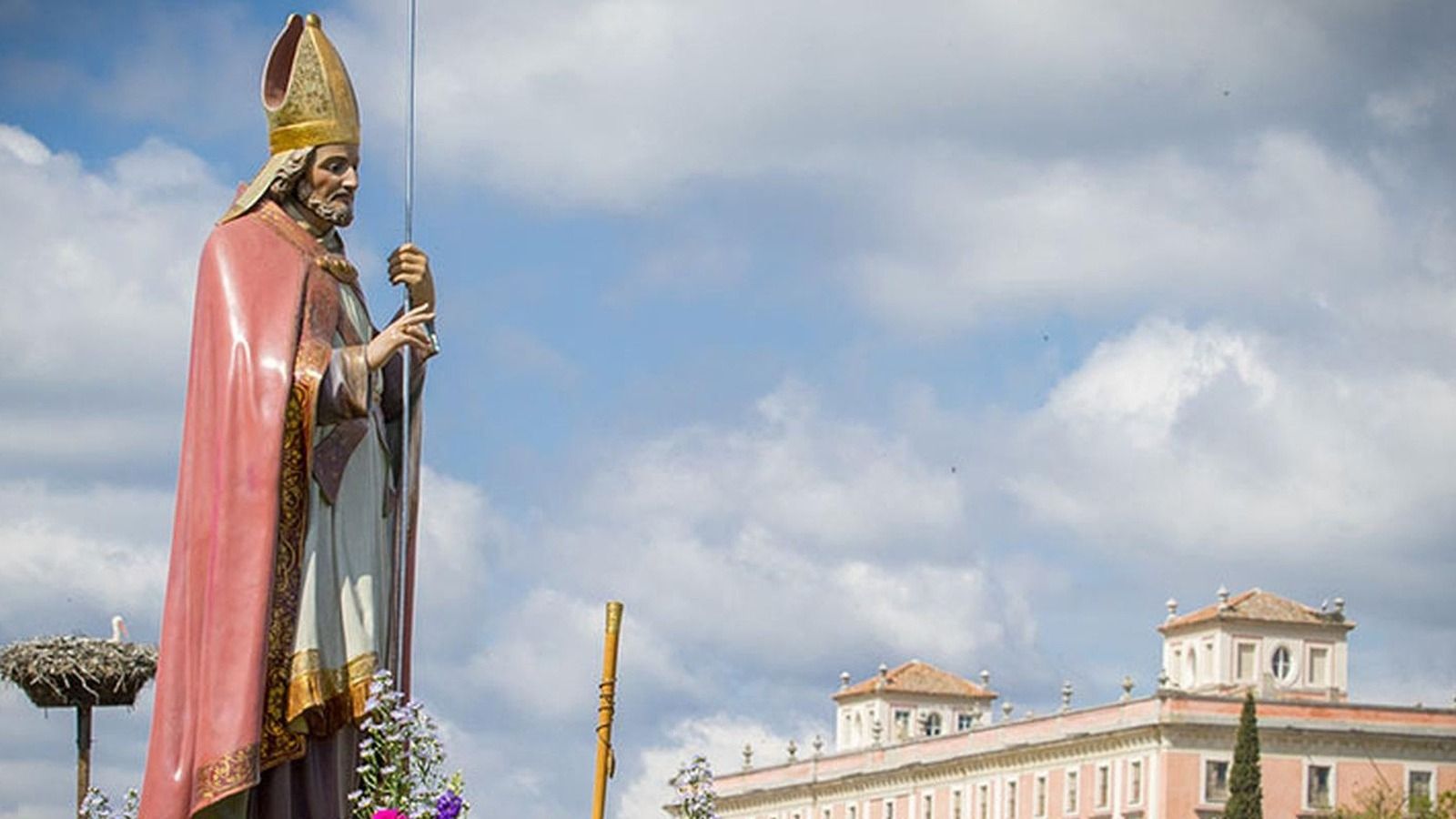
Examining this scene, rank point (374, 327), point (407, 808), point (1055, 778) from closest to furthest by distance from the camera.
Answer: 1. point (407, 808)
2. point (374, 327)
3. point (1055, 778)

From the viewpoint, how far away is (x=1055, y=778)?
104m

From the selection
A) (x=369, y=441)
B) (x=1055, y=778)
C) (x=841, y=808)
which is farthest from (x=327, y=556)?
(x=841, y=808)

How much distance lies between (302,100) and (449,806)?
2.98 m

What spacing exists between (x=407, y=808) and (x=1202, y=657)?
316 ft

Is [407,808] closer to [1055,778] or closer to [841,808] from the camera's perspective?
[1055,778]

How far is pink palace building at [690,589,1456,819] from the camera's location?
9712 cm

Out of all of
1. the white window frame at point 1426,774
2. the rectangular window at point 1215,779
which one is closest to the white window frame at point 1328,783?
the rectangular window at point 1215,779

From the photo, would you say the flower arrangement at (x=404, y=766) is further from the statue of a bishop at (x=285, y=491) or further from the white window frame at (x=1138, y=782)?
the white window frame at (x=1138, y=782)

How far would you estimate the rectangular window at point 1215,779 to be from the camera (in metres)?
97.1

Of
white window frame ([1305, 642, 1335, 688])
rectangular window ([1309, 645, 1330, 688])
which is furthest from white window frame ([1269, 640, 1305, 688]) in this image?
rectangular window ([1309, 645, 1330, 688])

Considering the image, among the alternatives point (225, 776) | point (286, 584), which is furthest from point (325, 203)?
point (225, 776)

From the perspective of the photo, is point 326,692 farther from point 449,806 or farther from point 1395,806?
point 1395,806

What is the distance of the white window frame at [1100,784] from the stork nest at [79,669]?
7903 centimetres

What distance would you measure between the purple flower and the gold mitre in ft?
8.80
